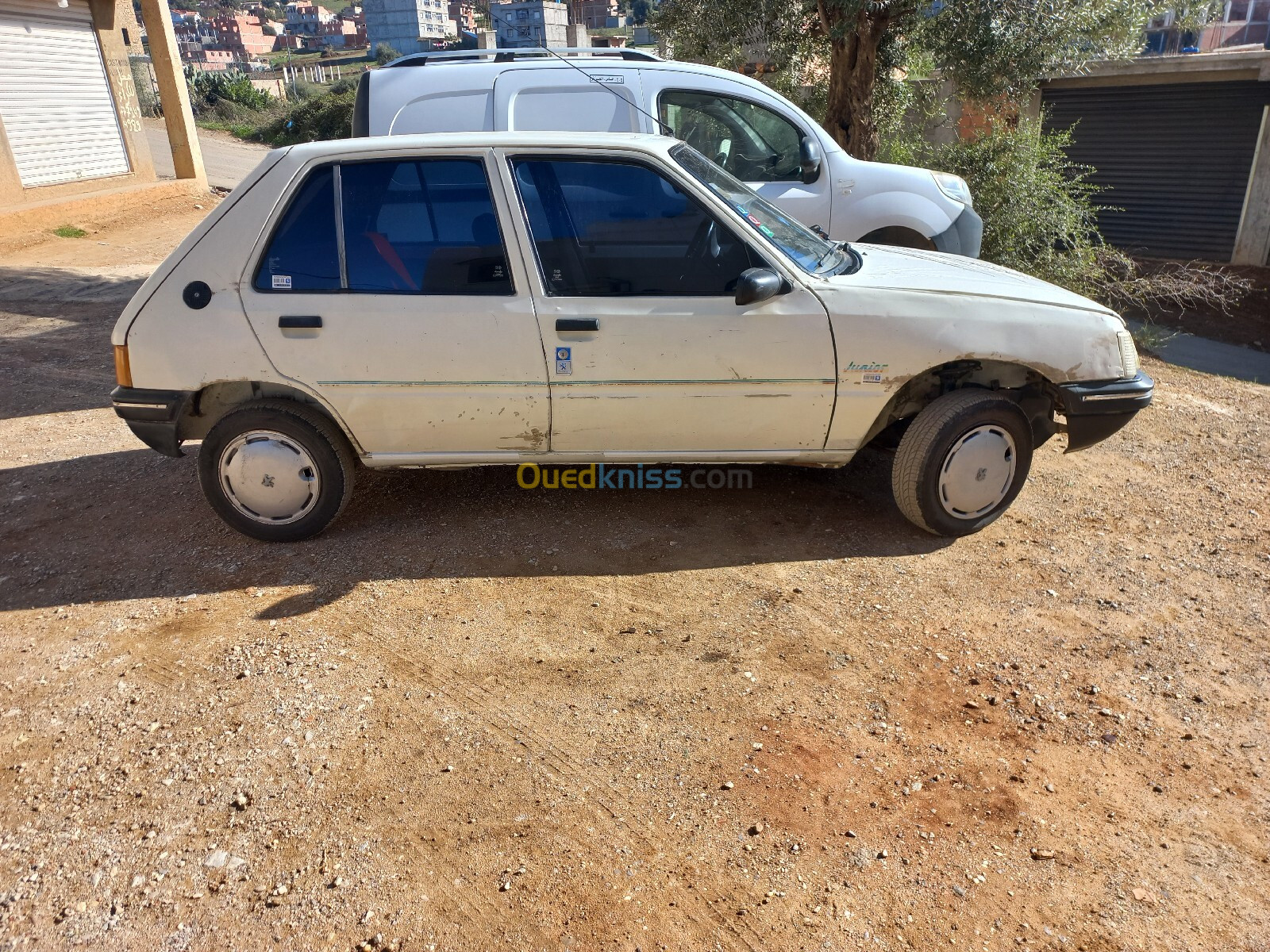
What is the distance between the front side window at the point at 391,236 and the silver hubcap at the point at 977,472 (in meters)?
2.25

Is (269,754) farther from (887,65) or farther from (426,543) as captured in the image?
(887,65)

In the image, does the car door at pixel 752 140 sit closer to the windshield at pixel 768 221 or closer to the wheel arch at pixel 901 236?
the wheel arch at pixel 901 236

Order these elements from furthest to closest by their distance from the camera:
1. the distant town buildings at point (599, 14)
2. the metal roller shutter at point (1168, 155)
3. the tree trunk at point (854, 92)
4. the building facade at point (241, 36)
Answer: the building facade at point (241, 36)
the distant town buildings at point (599, 14)
the metal roller shutter at point (1168, 155)
the tree trunk at point (854, 92)

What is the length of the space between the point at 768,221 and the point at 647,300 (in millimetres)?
807

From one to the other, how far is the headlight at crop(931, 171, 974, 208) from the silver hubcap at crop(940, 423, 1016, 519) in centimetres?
339

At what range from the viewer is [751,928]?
2430 mm

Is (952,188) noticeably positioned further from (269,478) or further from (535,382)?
(269,478)

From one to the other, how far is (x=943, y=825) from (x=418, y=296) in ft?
9.67

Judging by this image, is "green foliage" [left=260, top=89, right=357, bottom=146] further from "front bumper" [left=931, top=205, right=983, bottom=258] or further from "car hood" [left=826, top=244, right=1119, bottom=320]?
"car hood" [left=826, top=244, right=1119, bottom=320]

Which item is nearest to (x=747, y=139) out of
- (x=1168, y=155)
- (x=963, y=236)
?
(x=963, y=236)

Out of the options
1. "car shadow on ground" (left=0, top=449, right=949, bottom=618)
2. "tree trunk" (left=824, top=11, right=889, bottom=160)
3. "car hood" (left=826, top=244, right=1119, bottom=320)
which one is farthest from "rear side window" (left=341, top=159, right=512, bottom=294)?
"tree trunk" (left=824, top=11, right=889, bottom=160)

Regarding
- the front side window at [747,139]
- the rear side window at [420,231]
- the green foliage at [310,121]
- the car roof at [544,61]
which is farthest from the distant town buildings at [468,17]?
the green foliage at [310,121]

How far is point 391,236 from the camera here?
161 inches

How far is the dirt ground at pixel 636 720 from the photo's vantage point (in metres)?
2.52
